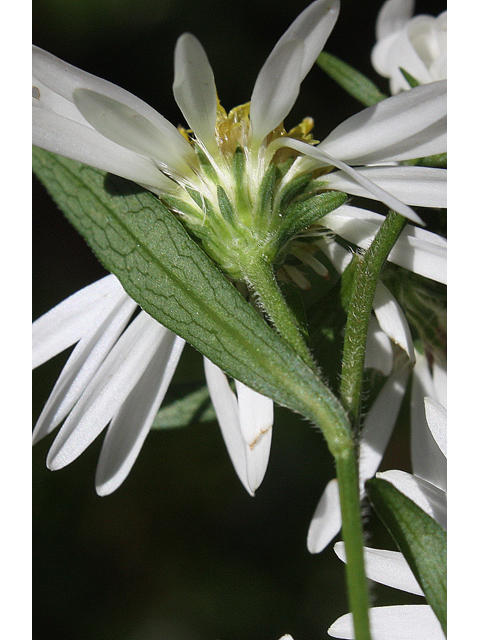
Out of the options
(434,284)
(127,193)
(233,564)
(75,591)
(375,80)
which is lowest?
(75,591)

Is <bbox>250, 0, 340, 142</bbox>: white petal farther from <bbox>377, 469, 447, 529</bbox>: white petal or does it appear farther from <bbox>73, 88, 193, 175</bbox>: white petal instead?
<bbox>377, 469, 447, 529</bbox>: white petal

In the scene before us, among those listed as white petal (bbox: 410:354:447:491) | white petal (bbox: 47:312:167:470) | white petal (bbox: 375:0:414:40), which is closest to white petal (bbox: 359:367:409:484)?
white petal (bbox: 410:354:447:491)

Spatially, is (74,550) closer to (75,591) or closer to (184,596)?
(75,591)

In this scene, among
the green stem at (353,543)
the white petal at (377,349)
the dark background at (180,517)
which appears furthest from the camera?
the dark background at (180,517)

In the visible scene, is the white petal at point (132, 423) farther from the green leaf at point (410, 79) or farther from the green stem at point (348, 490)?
the green leaf at point (410, 79)

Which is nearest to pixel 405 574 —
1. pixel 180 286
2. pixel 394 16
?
pixel 180 286

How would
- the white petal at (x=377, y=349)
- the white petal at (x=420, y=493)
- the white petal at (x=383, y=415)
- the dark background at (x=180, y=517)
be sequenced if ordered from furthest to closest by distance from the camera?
the dark background at (x=180, y=517), the white petal at (x=383, y=415), the white petal at (x=377, y=349), the white petal at (x=420, y=493)

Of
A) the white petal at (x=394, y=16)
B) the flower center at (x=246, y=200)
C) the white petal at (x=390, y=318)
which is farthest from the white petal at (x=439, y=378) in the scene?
the white petal at (x=394, y=16)

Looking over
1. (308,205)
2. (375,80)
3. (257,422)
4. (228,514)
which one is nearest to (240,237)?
(308,205)
